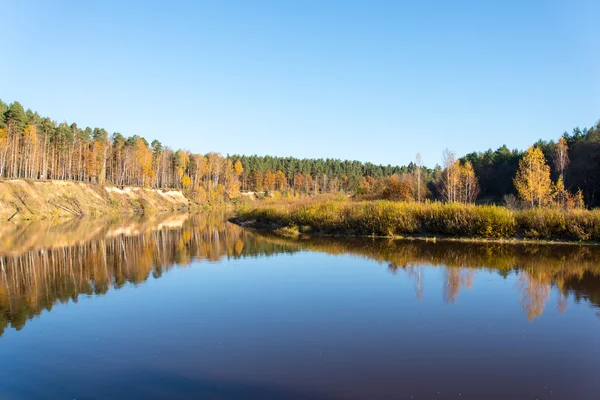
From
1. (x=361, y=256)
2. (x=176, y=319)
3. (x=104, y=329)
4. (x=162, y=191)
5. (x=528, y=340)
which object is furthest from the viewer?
(x=162, y=191)

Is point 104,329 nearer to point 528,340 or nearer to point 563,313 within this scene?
point 528,340

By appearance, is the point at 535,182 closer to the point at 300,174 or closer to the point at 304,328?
the point at 304,328

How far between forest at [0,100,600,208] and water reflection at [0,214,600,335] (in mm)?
13753

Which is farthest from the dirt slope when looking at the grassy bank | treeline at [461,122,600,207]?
treeline at [461,122,600,207]

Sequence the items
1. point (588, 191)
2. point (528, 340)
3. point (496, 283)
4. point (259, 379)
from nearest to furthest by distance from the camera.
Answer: point (259, 379), point (528, 340), point (496, 283), point (588, 191)

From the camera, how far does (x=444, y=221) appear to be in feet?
87.7

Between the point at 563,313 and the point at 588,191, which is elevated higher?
the point at 588,191

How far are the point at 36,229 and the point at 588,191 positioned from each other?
2136 inches

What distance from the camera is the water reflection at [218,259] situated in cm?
1307

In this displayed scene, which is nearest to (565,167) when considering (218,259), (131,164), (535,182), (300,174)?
(535,182)

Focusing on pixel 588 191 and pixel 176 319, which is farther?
pixel 588 191

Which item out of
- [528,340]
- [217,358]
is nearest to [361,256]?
[528,340]

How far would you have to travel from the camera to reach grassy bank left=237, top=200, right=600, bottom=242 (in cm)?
2397

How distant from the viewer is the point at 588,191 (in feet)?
156
